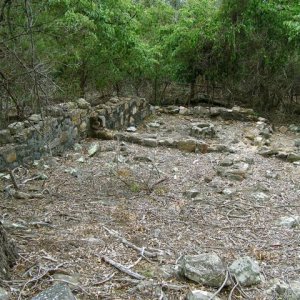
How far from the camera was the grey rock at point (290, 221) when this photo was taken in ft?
13.0

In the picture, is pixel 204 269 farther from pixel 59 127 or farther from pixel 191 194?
pixel 59 127

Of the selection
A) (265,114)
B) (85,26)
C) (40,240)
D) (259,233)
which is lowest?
(265,114)

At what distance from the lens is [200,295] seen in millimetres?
2553

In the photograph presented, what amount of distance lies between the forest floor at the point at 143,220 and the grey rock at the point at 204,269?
5 cm

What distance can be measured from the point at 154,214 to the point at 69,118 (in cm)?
355

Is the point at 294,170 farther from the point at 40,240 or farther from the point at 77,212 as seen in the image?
the point at 40,240

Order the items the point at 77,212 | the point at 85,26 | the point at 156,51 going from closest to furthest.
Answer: the point at 77,212, the point at 85,26, the point at 156,51

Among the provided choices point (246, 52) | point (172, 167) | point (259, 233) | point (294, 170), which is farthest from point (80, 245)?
point (246, 52)

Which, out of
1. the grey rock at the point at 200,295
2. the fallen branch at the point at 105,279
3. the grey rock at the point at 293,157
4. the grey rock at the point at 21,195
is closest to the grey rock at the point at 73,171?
the grey rock at the point at 21,195

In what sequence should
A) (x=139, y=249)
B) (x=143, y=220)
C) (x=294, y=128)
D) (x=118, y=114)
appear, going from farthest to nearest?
(x=294, y=128) → (x=118, y=114) → (x=143, y=220) → (x=139, y=249)

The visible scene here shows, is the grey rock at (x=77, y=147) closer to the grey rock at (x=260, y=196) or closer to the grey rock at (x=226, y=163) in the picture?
the grey rock at (x=226, y=163)

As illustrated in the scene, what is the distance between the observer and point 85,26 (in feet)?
25.3

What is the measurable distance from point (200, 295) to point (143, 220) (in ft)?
4.79

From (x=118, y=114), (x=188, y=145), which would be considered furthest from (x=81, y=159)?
(x=118, y=114)
